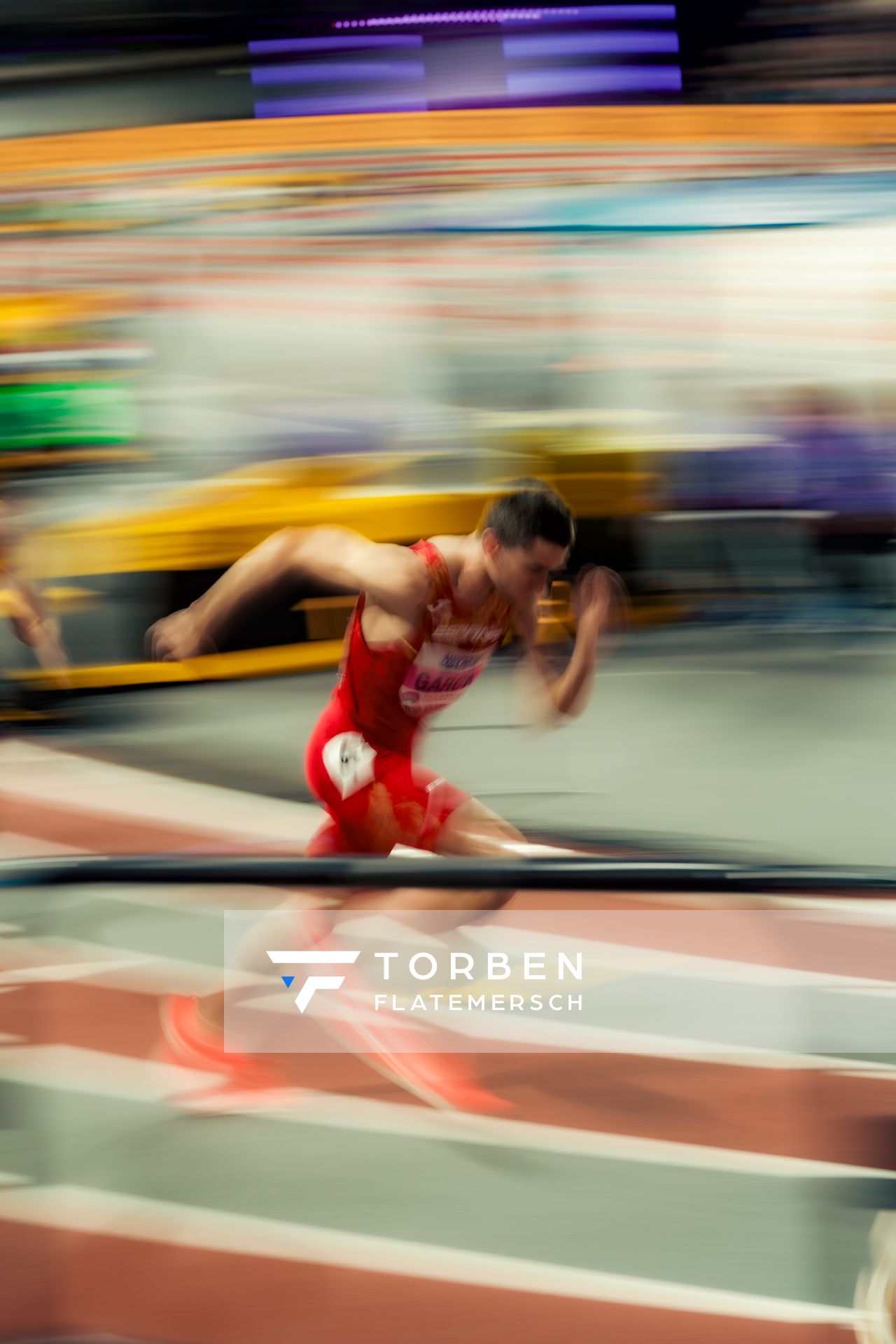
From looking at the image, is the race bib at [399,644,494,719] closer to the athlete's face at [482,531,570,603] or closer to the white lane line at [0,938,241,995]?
the athlete's face at [482,531,570,603]

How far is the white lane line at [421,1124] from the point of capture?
312cm

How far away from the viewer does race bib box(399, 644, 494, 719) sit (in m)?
3.26

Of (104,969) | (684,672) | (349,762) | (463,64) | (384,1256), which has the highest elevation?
(463,64)

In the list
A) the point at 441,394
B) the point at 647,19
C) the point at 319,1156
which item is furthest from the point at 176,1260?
the point at 647,19

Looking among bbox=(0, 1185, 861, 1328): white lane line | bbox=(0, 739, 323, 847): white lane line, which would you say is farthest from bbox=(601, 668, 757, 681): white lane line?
bbox=(0, 1185, 861, 1328): white lane line

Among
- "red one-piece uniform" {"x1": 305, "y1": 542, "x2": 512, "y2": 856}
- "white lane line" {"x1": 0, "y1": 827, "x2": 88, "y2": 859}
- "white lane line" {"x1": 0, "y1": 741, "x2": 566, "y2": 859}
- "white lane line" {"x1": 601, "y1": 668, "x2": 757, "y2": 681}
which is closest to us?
"red one-piece uniform" {"x1": 305, "y1": 542, "x2": 512, "y2": 856}

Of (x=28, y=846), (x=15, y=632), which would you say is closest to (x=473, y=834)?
(x=28, y=846)

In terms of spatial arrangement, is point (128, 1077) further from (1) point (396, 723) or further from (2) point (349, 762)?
(1) point (396, 723)

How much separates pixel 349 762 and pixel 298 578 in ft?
1.60

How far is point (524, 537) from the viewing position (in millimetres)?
3154

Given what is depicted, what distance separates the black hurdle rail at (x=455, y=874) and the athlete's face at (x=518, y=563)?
1428 millimetres

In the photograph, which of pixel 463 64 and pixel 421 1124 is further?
pixel 463 64

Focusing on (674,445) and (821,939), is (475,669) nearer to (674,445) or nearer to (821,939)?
(821,939)

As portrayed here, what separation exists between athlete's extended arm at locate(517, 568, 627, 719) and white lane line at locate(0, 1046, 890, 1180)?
106cm
